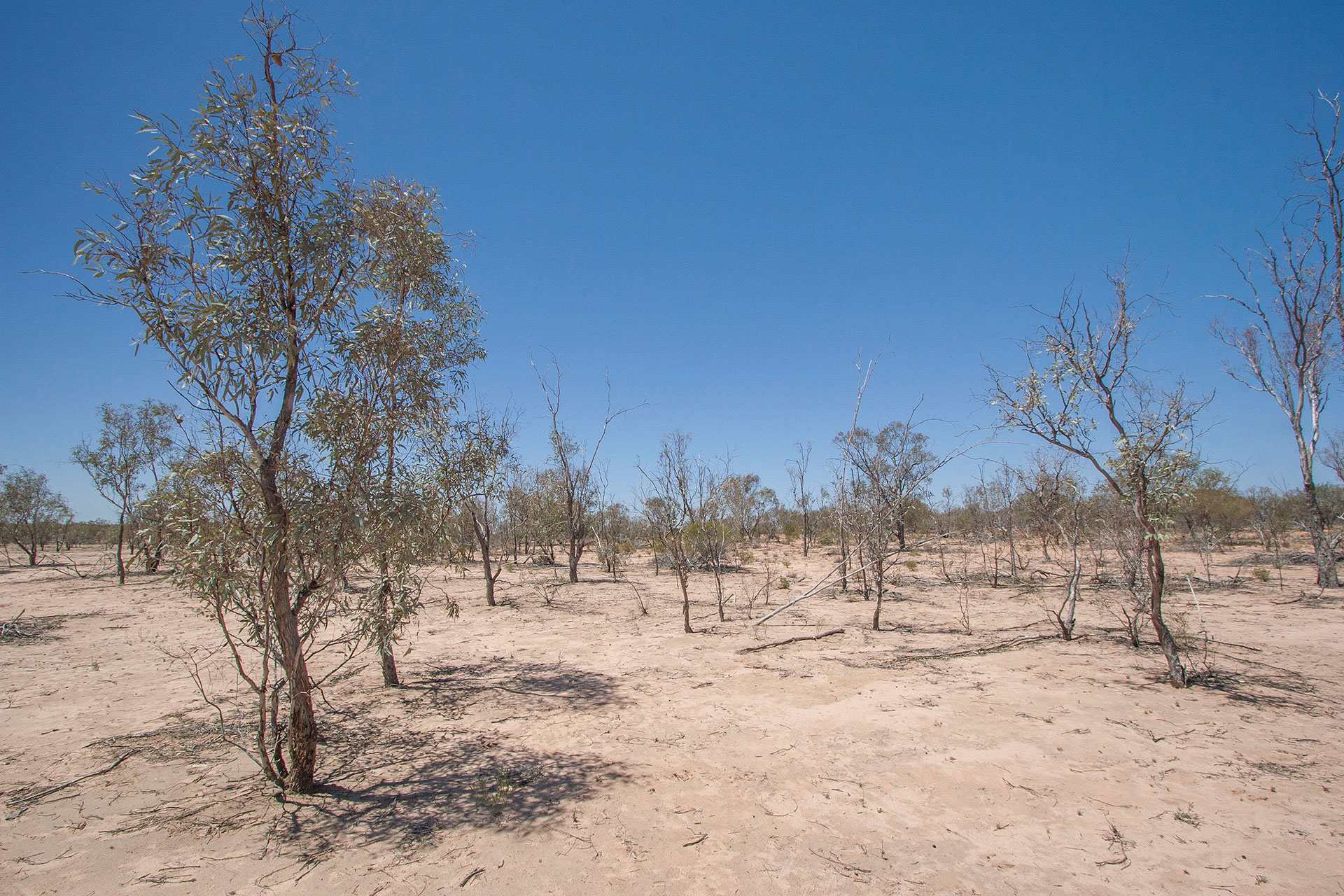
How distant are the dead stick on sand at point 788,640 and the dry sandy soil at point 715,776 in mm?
228

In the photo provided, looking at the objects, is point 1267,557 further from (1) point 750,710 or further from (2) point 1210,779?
(1) point 750,710

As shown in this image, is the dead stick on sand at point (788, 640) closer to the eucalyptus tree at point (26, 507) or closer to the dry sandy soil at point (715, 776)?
the dry sandy soil at point (715, 776)

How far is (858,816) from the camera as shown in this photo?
13.9ft

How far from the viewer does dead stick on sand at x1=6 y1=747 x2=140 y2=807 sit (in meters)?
4.42

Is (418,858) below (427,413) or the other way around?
below

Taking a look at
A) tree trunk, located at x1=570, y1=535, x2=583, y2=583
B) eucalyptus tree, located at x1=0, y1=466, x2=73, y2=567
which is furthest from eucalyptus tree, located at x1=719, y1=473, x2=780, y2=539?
eucalyptus tree, located at x1=0, y1=466, x2=73, y2=567

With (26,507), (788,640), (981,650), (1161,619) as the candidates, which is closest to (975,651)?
(981,650)

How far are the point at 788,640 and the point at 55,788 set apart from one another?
901cm

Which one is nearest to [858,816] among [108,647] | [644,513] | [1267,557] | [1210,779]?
[1210,779]

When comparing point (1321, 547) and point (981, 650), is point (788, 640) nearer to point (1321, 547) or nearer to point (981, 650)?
point (981, 650)

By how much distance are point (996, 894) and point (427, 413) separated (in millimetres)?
5663

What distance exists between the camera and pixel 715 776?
4.94 m

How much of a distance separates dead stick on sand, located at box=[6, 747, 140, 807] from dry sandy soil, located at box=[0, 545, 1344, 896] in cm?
4

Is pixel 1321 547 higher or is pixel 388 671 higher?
pixel 1321 547
